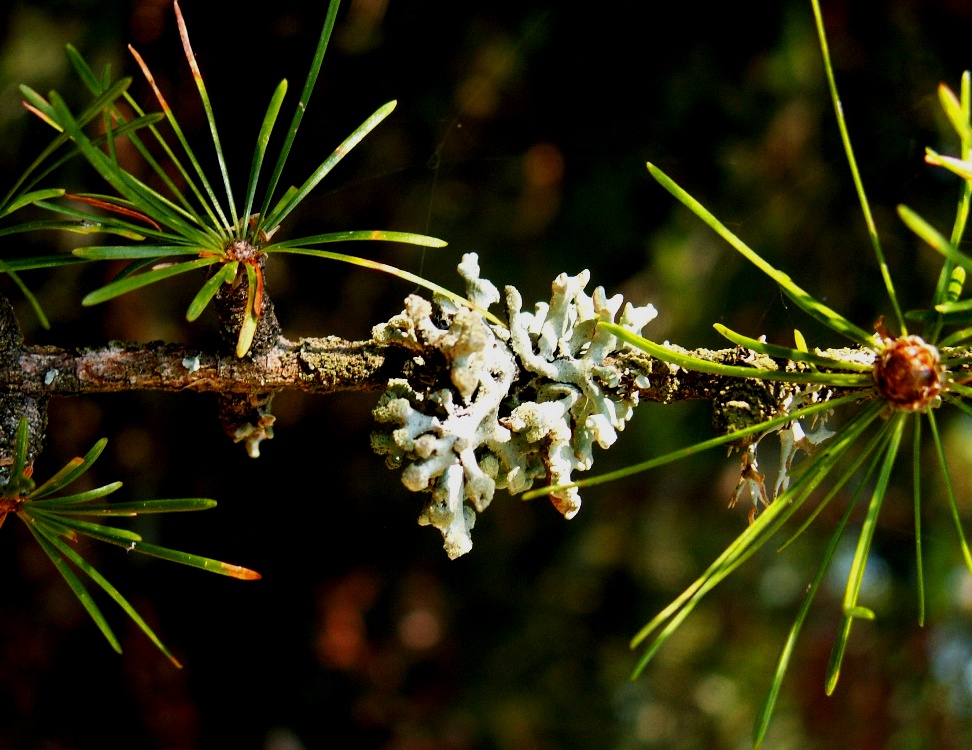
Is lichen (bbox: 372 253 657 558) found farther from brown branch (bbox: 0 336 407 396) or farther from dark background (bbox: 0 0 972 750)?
dark background (bbox: 0 0 972 750)

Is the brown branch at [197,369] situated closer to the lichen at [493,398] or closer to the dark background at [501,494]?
the lichen at [493,398]

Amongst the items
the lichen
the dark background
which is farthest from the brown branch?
the dark background

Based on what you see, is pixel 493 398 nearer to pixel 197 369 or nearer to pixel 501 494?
pixel 197 369

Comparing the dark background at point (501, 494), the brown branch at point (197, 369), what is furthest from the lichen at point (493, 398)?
the dark background at point (501, 494)

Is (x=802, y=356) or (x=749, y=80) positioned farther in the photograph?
(x=749, y=80)

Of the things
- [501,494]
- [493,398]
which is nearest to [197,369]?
[493,398]

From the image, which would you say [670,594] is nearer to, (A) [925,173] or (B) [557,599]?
(B) [557,599]

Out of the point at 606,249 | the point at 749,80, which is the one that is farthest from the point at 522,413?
the point at 749,80
